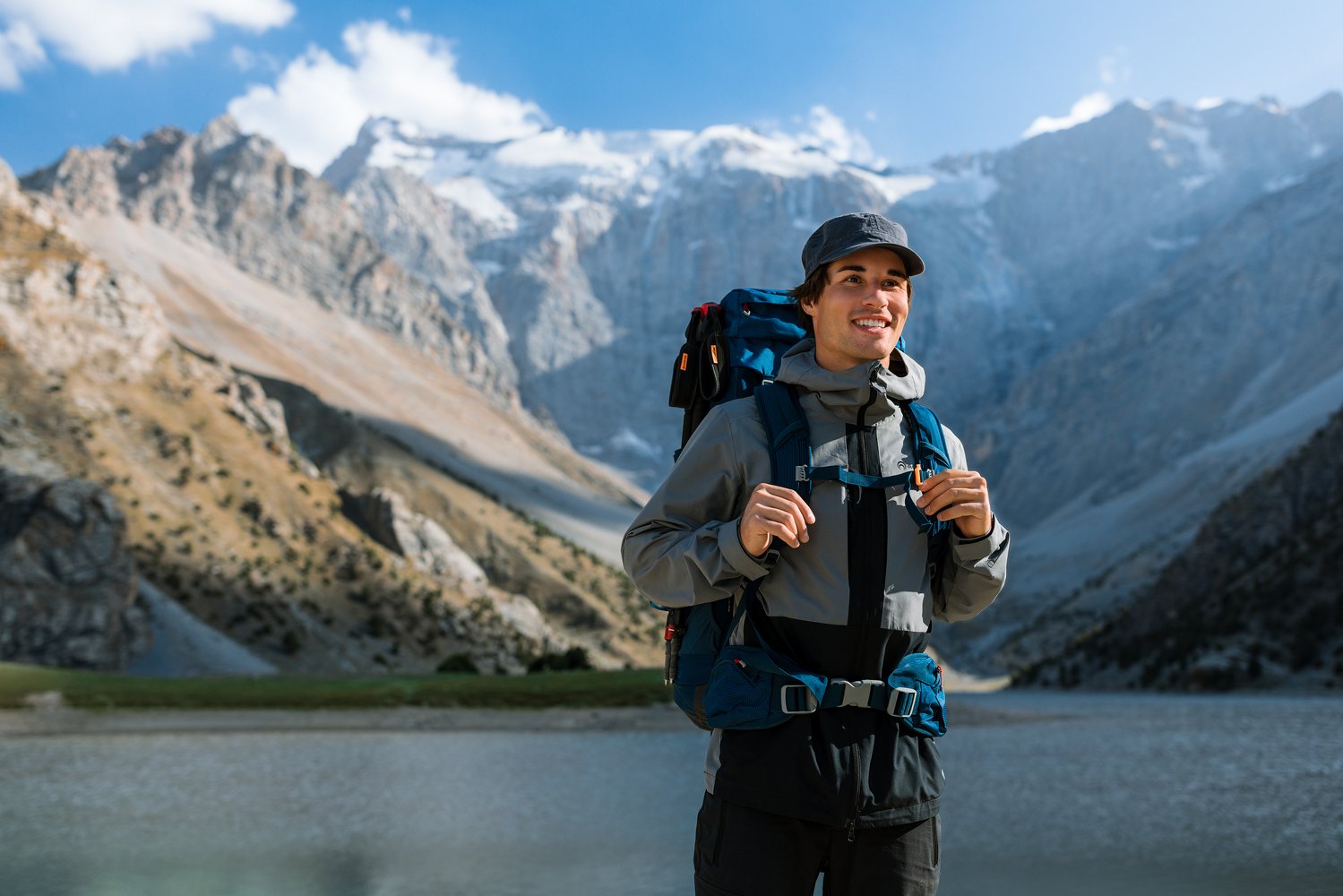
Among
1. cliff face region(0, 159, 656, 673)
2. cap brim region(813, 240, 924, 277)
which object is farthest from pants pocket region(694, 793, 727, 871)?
cliff face region(0, 159, 656, 673)

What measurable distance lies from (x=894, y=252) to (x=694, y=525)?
1122 millimetres

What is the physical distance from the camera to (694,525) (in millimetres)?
3756

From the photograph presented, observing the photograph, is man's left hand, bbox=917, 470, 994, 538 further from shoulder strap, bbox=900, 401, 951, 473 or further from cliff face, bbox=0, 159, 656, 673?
cliff face, bbox=0, 159, 656, 673

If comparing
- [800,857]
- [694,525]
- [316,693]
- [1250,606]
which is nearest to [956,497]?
[694,525]

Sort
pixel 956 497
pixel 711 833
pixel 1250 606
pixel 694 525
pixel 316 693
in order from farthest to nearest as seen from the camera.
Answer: pixel 1250 606 < pixel 316 693 < pixel 694 525 < pixel 711 833 < pixel 956 497

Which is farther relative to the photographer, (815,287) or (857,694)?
(815,287)

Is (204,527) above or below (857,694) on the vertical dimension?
above

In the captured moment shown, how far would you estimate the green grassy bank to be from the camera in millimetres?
30109

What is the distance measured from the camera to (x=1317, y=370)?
155750mm

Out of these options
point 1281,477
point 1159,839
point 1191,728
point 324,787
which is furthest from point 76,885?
point 1281,477

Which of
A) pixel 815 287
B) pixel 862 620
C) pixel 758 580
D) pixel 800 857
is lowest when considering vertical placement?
pixel 800 857

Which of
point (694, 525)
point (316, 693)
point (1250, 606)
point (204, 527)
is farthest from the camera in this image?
point (204, 527)

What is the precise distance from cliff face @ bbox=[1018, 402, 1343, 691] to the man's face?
127 feet

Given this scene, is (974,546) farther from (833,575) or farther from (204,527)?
(204,527)
